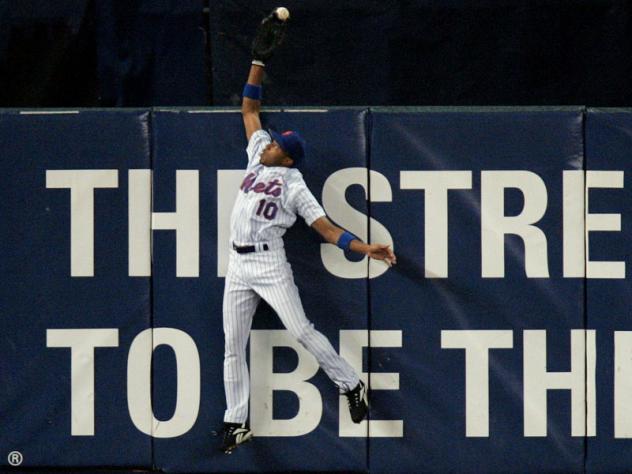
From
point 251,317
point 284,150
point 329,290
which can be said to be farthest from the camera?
point 329,290

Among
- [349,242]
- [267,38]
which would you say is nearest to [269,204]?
[349,242]

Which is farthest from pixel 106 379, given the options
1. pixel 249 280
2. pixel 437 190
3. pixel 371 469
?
pixel 437 190

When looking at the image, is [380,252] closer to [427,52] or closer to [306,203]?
[306,203]

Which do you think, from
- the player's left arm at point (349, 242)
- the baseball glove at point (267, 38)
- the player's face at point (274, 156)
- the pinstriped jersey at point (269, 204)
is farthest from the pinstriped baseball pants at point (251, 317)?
the baseball glove at point (267, 38)

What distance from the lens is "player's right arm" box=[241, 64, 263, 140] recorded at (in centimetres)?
855

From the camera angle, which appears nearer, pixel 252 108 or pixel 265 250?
pixel 265 250

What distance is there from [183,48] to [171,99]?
38cm

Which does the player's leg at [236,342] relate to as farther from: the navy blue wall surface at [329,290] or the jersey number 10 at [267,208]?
the jersey number 10 at [267,208]

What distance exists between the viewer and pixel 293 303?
848cm

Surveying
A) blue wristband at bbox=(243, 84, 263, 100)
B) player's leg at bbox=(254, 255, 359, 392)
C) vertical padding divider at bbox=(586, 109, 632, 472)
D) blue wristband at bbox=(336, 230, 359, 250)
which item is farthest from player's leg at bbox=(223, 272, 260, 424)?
vertical padding divider at bbox=(586, 109, 632, 472)

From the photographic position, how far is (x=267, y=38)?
28.0 feet

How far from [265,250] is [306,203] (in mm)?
401

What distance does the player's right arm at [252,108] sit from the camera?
855 cm

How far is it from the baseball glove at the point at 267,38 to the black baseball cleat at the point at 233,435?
91.9 inches
